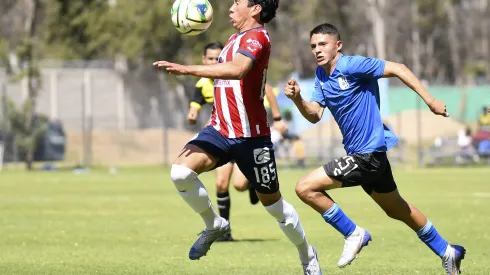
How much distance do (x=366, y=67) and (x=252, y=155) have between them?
1289 millimetres

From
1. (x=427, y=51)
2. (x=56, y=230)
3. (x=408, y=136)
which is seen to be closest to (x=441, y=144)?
(x=408, y=136)

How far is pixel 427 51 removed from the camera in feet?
316

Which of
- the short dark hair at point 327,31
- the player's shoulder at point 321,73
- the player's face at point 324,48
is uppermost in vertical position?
the short dark hair at point 327,31

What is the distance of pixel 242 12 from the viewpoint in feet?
29.7

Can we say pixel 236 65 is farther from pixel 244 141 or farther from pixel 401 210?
pixel 401 210

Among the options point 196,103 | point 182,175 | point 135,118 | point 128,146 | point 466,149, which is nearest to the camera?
point 182,175

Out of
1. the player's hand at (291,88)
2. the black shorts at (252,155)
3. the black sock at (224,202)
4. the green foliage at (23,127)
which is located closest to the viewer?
the player's hand at (291,88)

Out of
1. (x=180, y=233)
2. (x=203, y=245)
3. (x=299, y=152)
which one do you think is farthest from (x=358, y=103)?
(x=299, y=152)

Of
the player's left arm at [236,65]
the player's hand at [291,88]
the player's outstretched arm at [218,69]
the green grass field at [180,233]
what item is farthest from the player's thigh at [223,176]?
the player's outstretched arm at [218,69]

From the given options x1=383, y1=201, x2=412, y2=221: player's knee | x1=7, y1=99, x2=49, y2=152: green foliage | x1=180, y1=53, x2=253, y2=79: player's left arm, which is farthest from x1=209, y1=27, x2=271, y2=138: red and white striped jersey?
x1=7, y1=99, x2=49, y2=152: green foliage

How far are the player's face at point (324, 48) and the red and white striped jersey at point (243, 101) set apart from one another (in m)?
0.56

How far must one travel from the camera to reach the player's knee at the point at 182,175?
890cm

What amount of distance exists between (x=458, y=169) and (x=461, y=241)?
22.6m

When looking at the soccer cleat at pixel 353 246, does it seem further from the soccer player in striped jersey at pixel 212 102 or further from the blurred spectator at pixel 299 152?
the blurred spectator at pixel 299 152
